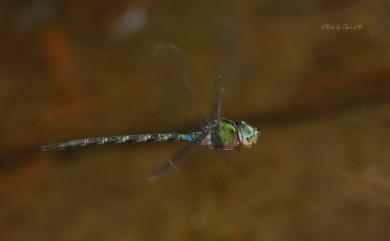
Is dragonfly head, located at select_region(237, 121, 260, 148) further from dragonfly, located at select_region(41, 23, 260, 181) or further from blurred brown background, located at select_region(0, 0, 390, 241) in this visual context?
blurred brown background, located at select_region(0, 0, 390, 241)

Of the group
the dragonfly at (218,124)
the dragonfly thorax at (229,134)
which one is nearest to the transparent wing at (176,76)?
the dragonfly at (218,124)

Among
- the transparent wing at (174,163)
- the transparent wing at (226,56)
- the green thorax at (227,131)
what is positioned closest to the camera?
the transparent wing at (174,163)

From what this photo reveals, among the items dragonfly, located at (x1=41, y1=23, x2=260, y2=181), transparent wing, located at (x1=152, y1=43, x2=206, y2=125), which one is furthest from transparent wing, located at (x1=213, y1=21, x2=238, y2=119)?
transparent wing, located at (x1=152, y1=43, x2=206, y2=125)

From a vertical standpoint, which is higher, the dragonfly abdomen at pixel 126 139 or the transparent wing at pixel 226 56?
the transparent wing at pixel 226 56

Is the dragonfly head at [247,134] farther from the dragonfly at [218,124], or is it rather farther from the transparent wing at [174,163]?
the transparent wing at [174,163]

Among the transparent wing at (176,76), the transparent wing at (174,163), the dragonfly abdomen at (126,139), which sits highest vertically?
the transparent wing at (176,76)

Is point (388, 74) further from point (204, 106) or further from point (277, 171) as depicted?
point (204, 106)

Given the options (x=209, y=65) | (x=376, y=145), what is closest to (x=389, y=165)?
(x=376, y=145)
